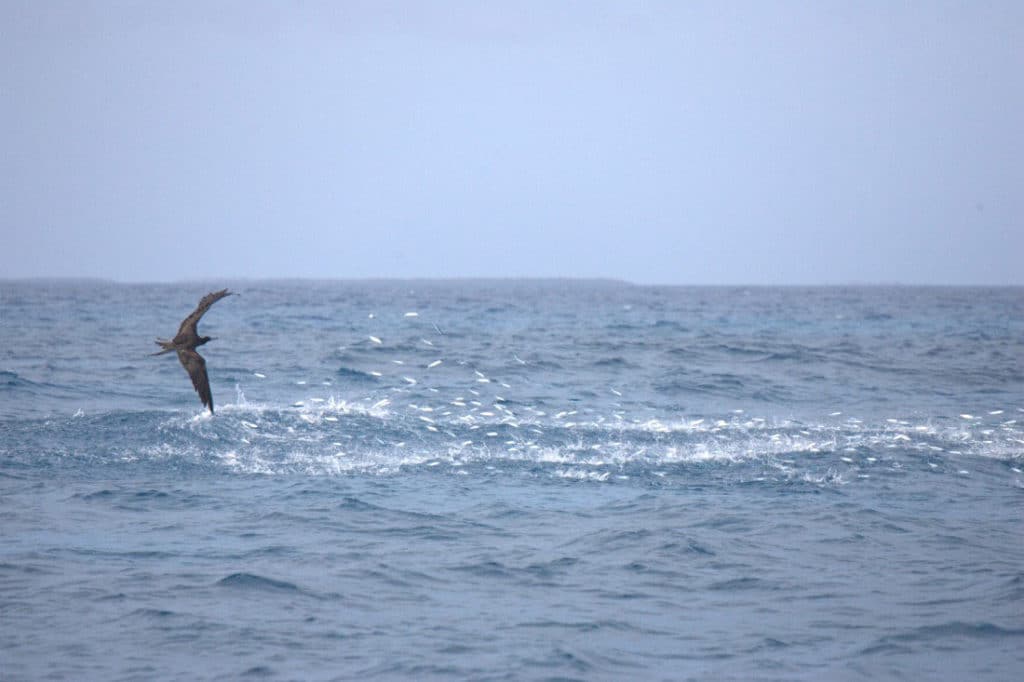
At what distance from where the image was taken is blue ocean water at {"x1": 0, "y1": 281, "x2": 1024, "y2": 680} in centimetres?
788

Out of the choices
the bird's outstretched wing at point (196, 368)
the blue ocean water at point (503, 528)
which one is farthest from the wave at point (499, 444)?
the bird's outstretched wing at point (196, 368)

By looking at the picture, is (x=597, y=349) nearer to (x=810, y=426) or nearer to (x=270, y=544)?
(x=810, y=426)

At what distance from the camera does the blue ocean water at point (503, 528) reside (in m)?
7.88

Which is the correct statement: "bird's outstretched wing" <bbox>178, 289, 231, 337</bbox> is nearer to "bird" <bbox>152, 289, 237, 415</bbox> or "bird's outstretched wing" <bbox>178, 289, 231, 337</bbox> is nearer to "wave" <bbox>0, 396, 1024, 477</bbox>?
"bird" <bbox>152, 289, 237, 415</bbox>

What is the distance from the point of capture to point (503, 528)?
11273 mm

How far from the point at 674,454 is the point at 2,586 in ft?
31.0

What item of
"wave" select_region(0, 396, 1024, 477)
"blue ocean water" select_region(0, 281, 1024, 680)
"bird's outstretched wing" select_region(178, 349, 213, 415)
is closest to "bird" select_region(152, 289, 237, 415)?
"bird's outstretched wing" select_region(178, 349, 213, 415)

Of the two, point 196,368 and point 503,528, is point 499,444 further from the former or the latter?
point 196,368

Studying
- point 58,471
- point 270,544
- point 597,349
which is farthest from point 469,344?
point 270,544

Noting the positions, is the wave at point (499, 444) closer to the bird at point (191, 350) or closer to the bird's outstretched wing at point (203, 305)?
the bird at point (191, 350)

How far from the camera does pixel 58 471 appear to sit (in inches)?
538

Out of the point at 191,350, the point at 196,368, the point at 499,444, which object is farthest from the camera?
the point at 499,444

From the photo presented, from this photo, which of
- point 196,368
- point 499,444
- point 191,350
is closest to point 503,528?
point 196,368

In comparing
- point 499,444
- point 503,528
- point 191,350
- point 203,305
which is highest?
point 203,305
